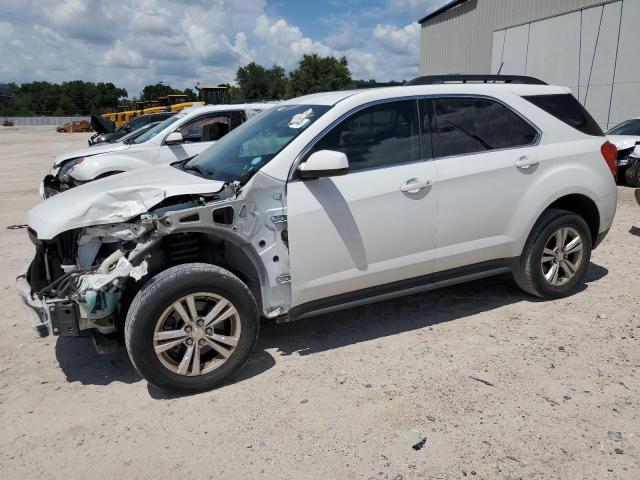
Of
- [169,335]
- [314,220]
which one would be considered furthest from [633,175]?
[169,335]

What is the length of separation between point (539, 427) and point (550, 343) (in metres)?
1.13

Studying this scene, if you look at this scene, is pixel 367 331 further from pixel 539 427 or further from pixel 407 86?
pixel 407 86

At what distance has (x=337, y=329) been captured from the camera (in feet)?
13.9

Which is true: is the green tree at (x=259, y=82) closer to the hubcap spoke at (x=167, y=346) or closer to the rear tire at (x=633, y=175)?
the rear tire at (x=633, y=175)

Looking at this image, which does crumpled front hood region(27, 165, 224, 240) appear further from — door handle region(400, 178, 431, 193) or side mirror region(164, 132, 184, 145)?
side mirror region(164, 132, 184, 145)

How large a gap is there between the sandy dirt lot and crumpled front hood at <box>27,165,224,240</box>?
3.71 feet

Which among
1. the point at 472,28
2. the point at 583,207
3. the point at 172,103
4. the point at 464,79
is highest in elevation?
the point at 472,28

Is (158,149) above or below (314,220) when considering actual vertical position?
above

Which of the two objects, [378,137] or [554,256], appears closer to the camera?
[378,137]

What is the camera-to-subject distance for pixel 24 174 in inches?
612

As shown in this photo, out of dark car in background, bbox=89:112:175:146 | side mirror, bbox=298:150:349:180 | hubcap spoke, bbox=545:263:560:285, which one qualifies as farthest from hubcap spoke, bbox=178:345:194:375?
dark car in background, bbox=89:112:175:146

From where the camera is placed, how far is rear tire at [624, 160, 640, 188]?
10.4m

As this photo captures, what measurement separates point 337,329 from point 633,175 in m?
9.10

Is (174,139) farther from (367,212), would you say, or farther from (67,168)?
(367,212)
